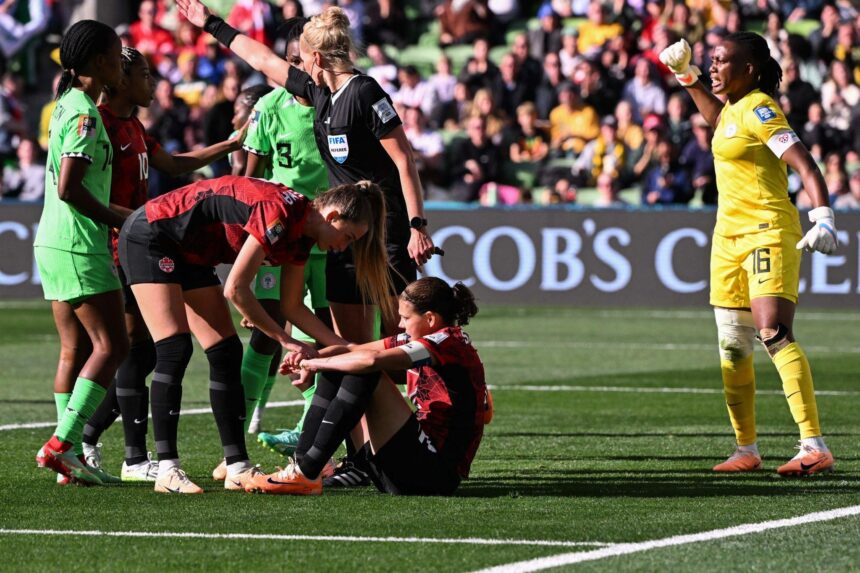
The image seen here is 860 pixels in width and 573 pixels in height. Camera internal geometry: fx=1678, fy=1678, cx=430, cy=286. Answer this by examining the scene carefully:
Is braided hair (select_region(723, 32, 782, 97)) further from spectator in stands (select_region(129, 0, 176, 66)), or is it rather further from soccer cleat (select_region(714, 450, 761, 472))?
spectator in stands (select_region(129, 0, 176, 66))

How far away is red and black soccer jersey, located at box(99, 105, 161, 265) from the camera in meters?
8.31

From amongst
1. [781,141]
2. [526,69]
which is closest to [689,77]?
[781,141]

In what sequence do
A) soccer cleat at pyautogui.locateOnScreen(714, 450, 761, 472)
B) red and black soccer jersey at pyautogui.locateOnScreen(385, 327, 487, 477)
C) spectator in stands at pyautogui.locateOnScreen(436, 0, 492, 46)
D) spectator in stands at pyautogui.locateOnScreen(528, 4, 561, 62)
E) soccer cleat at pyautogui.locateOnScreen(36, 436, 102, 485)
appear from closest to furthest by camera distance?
1. red and black soccer jersey at pyautogui.locateOnScreen(385, 327, 487, 477)
2. soccer cleat at pyautogui.locateOnScreen(36, 436, 102, 485)
3. soccer cleat at pyautogui.locateOnScreen(714, 450, 761, 472)
4. spectator in stands at pyautogui.locateOnScreen(528, 4, 561, 62)
5. spectator in stands at pyautogui.locateOnScreen(436, 0, 492, 46)

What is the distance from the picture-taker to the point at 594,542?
6.10 metres

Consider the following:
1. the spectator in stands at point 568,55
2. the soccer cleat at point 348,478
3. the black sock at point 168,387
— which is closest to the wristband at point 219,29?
the black sock at point 168,387

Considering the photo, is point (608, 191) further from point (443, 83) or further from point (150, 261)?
point (150, 261)

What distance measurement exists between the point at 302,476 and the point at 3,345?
32.4ft

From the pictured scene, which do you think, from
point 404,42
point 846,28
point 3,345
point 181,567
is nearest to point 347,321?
point 181,567

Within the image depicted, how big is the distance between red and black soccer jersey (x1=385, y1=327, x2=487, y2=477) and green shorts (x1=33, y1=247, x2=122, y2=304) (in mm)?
1579

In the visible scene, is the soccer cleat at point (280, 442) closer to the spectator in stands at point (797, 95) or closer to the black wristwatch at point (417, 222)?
the black wristwatch at point (417, 222)

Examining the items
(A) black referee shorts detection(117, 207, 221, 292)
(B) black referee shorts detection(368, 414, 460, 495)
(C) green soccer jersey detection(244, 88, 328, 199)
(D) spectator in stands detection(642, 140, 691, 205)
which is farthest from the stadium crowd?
(B) black referee shorts detection(368, 414, 460, 495)

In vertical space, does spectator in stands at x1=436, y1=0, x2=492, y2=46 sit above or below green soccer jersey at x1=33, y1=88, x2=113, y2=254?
above

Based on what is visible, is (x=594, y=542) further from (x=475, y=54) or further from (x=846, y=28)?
(x=475, y=54)

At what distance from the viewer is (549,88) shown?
25.4 m
